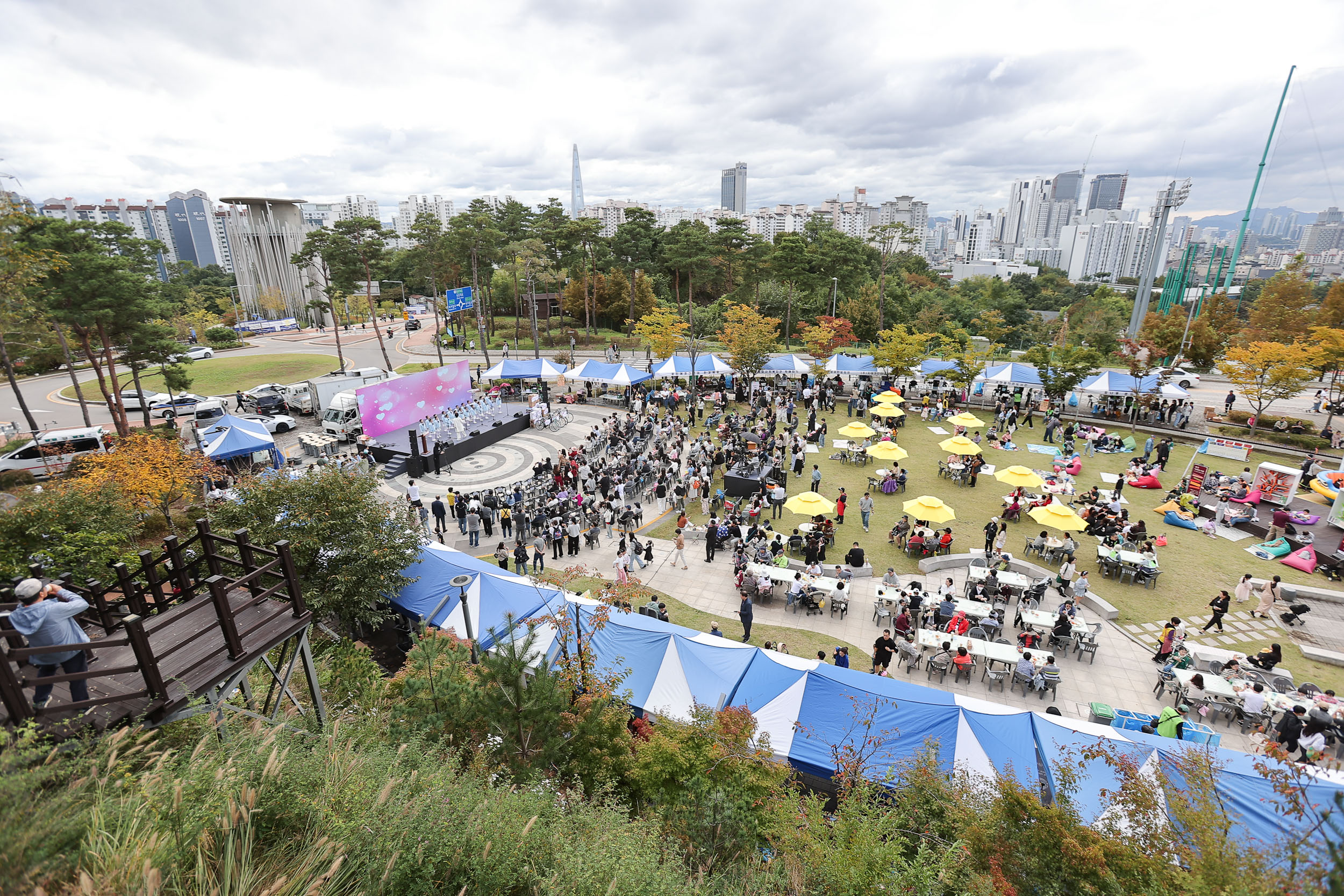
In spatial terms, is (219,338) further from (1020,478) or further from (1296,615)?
(1296,615)

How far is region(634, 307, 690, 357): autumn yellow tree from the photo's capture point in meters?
36.3

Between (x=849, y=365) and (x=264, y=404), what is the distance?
34.1 metres

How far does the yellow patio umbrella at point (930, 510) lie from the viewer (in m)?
15.2

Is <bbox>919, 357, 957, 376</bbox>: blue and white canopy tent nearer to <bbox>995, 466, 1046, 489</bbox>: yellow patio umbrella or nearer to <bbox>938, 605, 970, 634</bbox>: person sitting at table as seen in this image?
<bbox>995, 466, 1046, 489</bbox>: yellow patio umbrella

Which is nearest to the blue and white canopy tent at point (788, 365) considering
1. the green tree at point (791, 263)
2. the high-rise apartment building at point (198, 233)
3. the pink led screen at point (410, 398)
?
the green tree at point (791, 263)

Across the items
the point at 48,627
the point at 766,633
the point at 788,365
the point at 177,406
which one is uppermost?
the point at 48,627

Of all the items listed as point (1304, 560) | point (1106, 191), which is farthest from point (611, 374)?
point (1106, 191)

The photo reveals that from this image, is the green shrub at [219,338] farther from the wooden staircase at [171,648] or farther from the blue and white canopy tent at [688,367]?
the wooden staircase at [171,648]

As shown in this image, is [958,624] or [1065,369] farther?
[1065,369]

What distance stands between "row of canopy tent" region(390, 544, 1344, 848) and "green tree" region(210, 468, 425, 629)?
2039 mm

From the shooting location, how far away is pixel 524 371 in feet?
106

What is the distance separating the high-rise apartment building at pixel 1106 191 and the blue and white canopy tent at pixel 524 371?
217 metres

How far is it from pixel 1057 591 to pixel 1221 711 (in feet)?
14.0

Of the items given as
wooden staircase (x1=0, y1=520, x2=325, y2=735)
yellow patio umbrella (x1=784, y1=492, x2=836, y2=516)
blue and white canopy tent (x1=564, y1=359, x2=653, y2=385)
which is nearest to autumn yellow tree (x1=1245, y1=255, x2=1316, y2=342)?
yellow patio umbrella (x1=784, y1=492, x2=836, y2=516)
